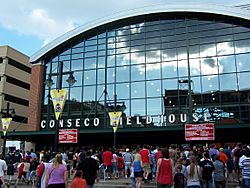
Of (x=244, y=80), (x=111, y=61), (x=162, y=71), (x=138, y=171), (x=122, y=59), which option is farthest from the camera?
(x=111, y=61)

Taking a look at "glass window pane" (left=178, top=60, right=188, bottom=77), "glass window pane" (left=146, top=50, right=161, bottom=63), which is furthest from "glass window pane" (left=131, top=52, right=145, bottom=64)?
"glass window pane" (left=178, top=60, right=188, bottom=77)

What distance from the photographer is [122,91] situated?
30.2 m

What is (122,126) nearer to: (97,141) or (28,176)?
(97,141)

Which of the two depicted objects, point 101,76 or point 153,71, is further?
point 101,76

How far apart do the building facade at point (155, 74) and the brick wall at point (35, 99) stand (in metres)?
0.10

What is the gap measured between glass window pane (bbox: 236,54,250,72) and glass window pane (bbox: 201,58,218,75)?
1818 millimetres

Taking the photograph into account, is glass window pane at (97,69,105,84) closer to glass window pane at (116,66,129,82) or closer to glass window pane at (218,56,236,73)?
glass window pane at (116,66,129,82)

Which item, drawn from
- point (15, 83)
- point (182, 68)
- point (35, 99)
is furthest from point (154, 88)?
point (15, 83)

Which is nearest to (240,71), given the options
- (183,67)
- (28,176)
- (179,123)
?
(183,67)

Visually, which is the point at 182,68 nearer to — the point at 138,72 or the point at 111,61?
the point at 138,72

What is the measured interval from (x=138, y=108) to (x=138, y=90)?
1.72 m

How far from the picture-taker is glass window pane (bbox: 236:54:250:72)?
27.2 metres

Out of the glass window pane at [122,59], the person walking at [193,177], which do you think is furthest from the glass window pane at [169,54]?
the person walking at [193,177]

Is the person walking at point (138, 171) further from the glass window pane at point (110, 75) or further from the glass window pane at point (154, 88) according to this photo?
the glass window pane at point (110, 75)
